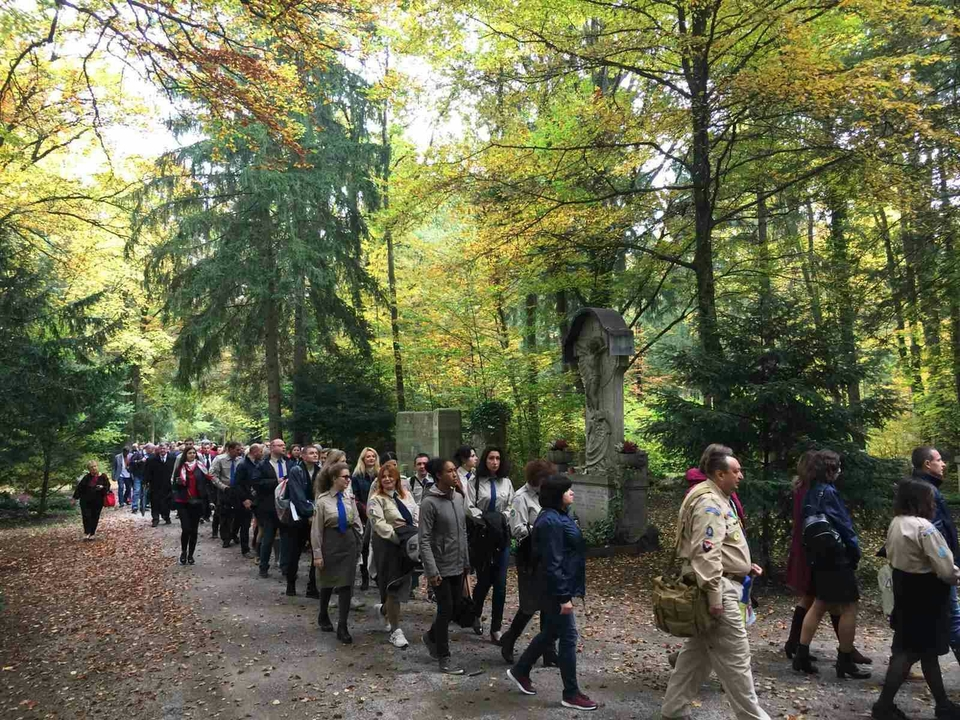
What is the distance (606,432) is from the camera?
438 inches

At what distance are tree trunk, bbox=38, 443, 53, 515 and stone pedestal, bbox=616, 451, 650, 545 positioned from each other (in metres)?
15.1

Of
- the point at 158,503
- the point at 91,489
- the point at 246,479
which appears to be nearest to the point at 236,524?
the point at 246,479

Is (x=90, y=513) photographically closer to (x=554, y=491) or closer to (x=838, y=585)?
(x=554, y=491)

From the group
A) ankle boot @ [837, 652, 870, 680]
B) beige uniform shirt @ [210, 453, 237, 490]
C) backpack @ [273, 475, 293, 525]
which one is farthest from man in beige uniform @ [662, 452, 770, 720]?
beige uniform shirt @ [210, 453, 237, 490]

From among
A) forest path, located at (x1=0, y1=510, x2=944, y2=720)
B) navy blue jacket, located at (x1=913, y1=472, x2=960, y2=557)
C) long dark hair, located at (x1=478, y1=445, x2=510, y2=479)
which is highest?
long dark hair, located at (x1=478, y1=445, x2=510, y2=479)

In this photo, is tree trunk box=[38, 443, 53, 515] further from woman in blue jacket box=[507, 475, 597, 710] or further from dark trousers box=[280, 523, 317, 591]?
woman in blue jacket box=[507, 475, 597, 710]

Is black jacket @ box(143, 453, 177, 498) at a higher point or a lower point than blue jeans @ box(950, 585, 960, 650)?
higher

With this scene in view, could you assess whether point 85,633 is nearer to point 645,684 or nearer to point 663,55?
point 645,684

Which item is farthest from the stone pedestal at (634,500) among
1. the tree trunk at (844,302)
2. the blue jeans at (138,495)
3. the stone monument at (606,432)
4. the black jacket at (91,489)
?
the blue jeans at (138,495)

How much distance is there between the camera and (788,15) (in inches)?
356

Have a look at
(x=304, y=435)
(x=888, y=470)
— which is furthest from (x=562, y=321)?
(x=888, y=470)

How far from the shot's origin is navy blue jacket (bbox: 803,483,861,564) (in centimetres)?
528

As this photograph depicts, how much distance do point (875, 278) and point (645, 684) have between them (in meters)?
10.6

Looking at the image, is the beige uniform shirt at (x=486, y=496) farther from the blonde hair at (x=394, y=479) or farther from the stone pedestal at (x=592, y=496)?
the stone pedestal at (x=592, y=496)
